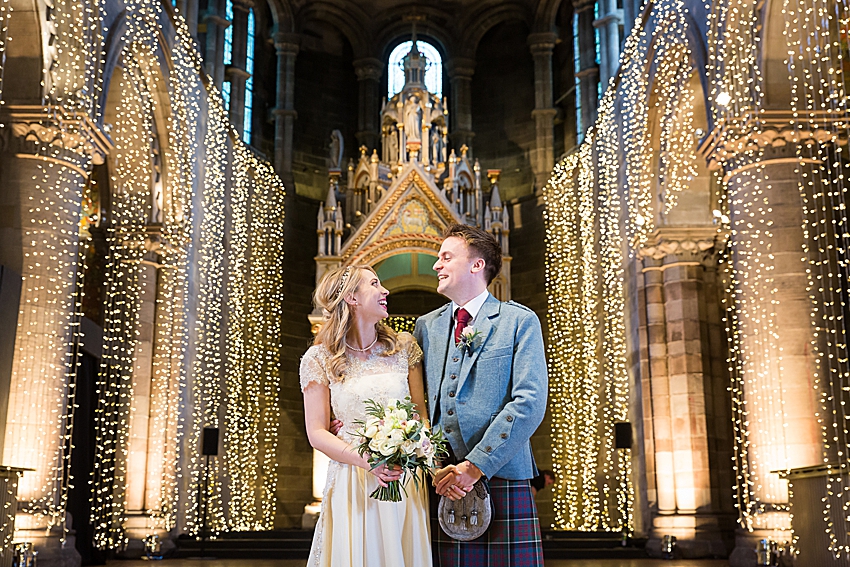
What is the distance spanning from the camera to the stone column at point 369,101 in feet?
63.0

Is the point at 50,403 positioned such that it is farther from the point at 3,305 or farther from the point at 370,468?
the point at 370,468

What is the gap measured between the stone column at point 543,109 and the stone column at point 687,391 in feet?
19.7

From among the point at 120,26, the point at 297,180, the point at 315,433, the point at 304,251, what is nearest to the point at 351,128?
the point at 297,180

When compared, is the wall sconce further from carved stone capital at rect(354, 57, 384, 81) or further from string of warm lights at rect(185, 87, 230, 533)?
carved stone capital at rect(354, 57, 384, 81)

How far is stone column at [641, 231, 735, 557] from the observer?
37.9ft

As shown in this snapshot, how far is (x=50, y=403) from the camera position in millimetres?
8438

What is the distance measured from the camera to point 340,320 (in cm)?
336

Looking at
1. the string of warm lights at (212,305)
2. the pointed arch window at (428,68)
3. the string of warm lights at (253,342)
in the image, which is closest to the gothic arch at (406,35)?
the pointed arch window at (428,68)

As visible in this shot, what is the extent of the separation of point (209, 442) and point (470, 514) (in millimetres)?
10168

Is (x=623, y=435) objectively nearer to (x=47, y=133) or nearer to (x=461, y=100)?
(x=47, y=133)

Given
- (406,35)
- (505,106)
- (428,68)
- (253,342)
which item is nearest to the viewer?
(253,342)

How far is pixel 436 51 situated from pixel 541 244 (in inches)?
221

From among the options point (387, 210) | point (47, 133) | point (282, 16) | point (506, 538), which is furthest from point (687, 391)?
point (282, 16)

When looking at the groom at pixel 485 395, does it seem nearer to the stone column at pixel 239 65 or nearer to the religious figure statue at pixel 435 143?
the religious figure statue at pixel 435 143
